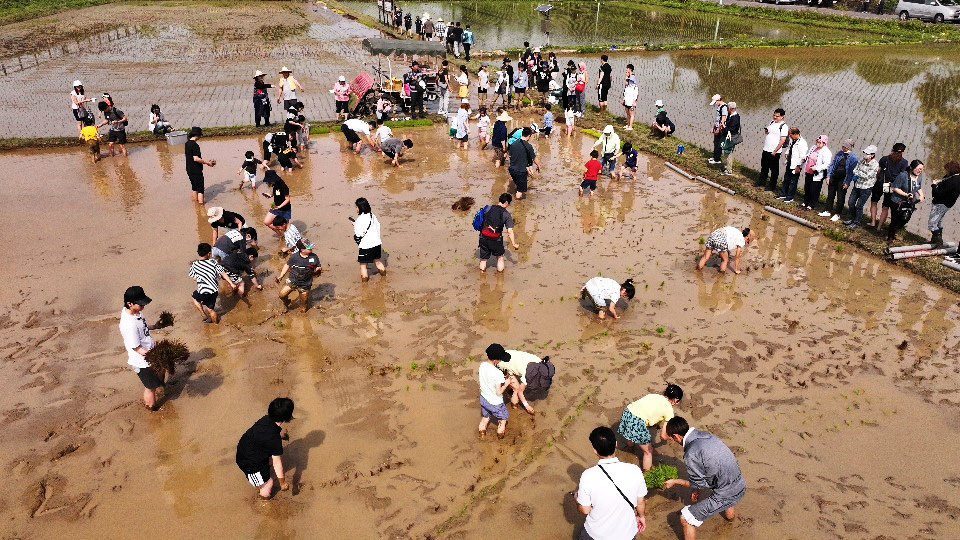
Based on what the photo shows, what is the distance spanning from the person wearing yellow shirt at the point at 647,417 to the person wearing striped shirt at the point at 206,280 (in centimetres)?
595

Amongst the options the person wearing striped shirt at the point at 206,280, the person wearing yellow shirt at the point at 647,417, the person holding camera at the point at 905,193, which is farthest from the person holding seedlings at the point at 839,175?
the person wearing striped shirt at the point at 206,280

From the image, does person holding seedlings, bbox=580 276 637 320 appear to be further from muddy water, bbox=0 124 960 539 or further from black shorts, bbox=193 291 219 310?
black shorts, bbox=193 291 219 310

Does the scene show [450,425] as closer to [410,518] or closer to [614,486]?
[410,518]

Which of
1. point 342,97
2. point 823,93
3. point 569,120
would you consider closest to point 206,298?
point 342,97

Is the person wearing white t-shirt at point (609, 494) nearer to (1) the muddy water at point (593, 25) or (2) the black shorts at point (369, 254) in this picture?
(2) the black shorts at point (369, 254)

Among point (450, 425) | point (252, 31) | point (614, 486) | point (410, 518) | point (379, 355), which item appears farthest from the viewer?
point (252, 31)

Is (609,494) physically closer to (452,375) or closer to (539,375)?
(539,375)

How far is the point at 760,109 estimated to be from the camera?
20.0m

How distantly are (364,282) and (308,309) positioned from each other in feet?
3.59

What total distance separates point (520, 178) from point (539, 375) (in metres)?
6.63

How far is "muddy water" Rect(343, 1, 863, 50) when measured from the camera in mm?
33156

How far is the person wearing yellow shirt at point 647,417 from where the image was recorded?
6.48 m

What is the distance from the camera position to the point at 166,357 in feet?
25.2

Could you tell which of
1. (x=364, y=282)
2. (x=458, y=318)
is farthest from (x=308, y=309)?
(x=458, y=318)
